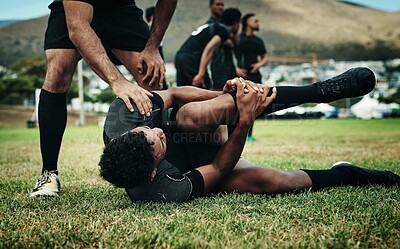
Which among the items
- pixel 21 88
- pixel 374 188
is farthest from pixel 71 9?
pixel 21 88

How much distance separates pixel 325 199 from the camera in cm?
256

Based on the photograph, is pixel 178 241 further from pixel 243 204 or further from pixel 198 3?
pixel 198 3

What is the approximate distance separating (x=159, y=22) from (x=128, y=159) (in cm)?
136

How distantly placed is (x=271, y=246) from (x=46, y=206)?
4.79 feet

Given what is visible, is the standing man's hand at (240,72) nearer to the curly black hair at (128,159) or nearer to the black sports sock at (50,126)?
the black sports sock at (50,126)

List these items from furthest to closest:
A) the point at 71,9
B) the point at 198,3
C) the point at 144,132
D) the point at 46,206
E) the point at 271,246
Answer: the point at 198,3, the point at 71,9, the point at 46,206, the point at 144,132, the point at 271,246

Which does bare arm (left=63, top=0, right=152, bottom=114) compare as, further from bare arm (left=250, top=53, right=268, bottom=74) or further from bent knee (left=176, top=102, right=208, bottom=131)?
bare arm (left=250, top=53, right=268, bottom=74)

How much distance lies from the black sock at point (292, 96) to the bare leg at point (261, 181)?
40 centimetres

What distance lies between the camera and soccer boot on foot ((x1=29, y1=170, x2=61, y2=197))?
3008mm

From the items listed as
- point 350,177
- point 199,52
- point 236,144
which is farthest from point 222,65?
point 236,144

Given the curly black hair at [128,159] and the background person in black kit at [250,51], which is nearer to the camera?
the curly black hair at [128,159]

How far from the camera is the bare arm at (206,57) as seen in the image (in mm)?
6734

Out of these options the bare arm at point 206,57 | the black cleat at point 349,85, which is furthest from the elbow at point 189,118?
the bare arm at point 206,57

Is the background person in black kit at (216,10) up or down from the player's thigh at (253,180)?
up
